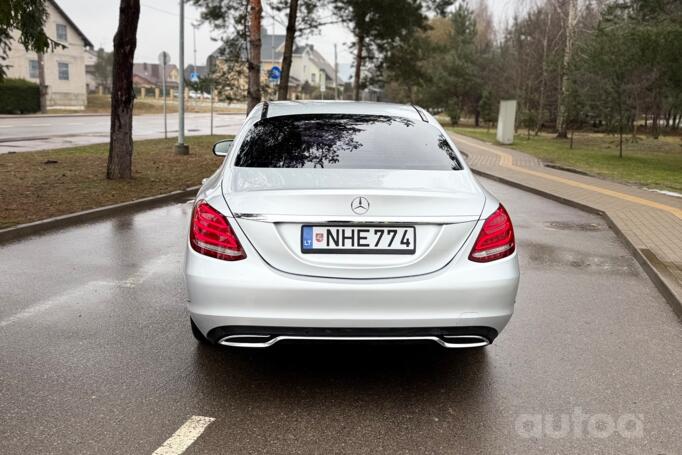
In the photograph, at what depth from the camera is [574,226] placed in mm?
9664

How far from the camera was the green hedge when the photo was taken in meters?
41.5

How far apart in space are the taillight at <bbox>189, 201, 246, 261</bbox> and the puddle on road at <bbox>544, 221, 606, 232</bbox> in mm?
6968

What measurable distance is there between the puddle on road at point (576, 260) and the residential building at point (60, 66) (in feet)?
177

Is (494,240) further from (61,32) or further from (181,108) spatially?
(61,32)

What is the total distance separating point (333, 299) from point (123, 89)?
32.4 ft

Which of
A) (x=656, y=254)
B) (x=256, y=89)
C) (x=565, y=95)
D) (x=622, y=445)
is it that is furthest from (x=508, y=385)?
(x=565, y=95)

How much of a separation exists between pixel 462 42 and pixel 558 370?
200 ft

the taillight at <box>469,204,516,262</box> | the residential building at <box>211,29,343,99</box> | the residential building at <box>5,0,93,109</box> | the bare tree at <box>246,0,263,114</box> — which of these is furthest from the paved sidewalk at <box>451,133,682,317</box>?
the residential building at <box>211,29,343,99</box>

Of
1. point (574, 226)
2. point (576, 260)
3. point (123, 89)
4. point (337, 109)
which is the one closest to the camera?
point (337, 109)

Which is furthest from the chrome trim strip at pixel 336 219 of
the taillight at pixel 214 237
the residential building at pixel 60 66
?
the residential building at pixel 60 66

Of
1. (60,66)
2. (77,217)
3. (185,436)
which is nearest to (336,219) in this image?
(185,436)

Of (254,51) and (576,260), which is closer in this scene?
(576,260)

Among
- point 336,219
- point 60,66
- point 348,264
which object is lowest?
point 348,264

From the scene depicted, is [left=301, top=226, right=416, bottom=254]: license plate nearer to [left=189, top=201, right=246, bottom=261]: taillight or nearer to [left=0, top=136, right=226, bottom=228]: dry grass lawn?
[left=189, top=201, right=246, bottom=261]: taillight
